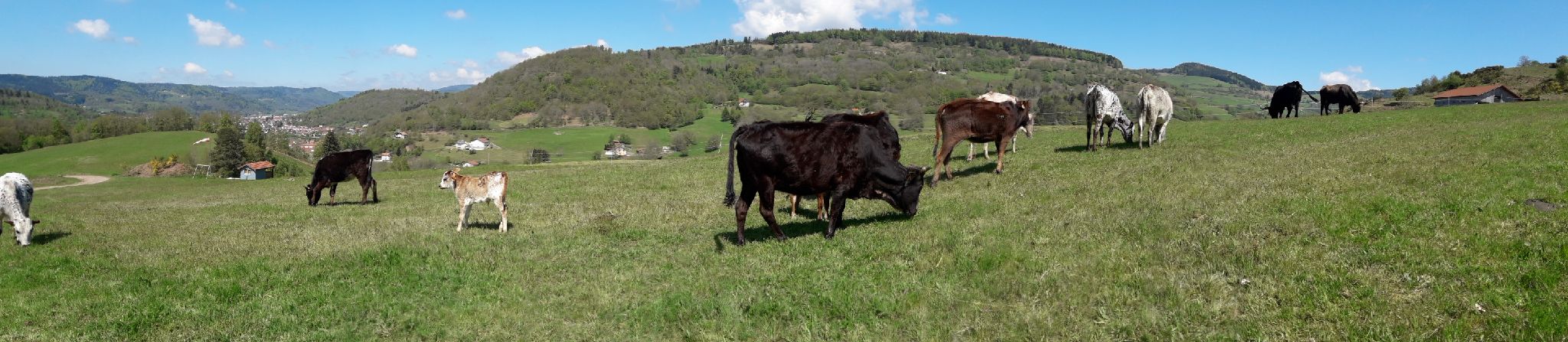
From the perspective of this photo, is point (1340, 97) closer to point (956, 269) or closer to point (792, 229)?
point (792, 229)

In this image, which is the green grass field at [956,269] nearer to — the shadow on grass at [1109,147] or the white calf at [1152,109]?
the white calf at [1152,109]

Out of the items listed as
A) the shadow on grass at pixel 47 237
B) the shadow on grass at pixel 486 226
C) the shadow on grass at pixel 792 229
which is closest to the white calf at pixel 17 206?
the shadow on grass at pixel 47 237

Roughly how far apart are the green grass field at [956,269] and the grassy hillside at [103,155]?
109 metres

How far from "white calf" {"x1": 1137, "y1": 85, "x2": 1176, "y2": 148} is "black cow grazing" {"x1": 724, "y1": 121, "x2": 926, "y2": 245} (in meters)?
13.0

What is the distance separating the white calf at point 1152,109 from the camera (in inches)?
806

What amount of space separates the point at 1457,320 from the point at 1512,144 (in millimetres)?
12959

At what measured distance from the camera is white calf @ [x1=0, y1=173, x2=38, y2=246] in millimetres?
14898

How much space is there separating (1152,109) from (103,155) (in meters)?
136

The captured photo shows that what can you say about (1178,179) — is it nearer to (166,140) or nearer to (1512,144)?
(1512,144)

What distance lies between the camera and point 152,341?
7.66 metres

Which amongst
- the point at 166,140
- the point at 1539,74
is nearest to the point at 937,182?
the point at 1539,74

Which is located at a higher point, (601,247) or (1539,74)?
(1539,74)

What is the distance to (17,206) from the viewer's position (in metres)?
15.4

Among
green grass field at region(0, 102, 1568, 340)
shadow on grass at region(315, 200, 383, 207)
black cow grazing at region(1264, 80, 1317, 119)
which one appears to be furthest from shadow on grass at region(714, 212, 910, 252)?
black cow grazing at region(1264, 80, 1317, 119)
